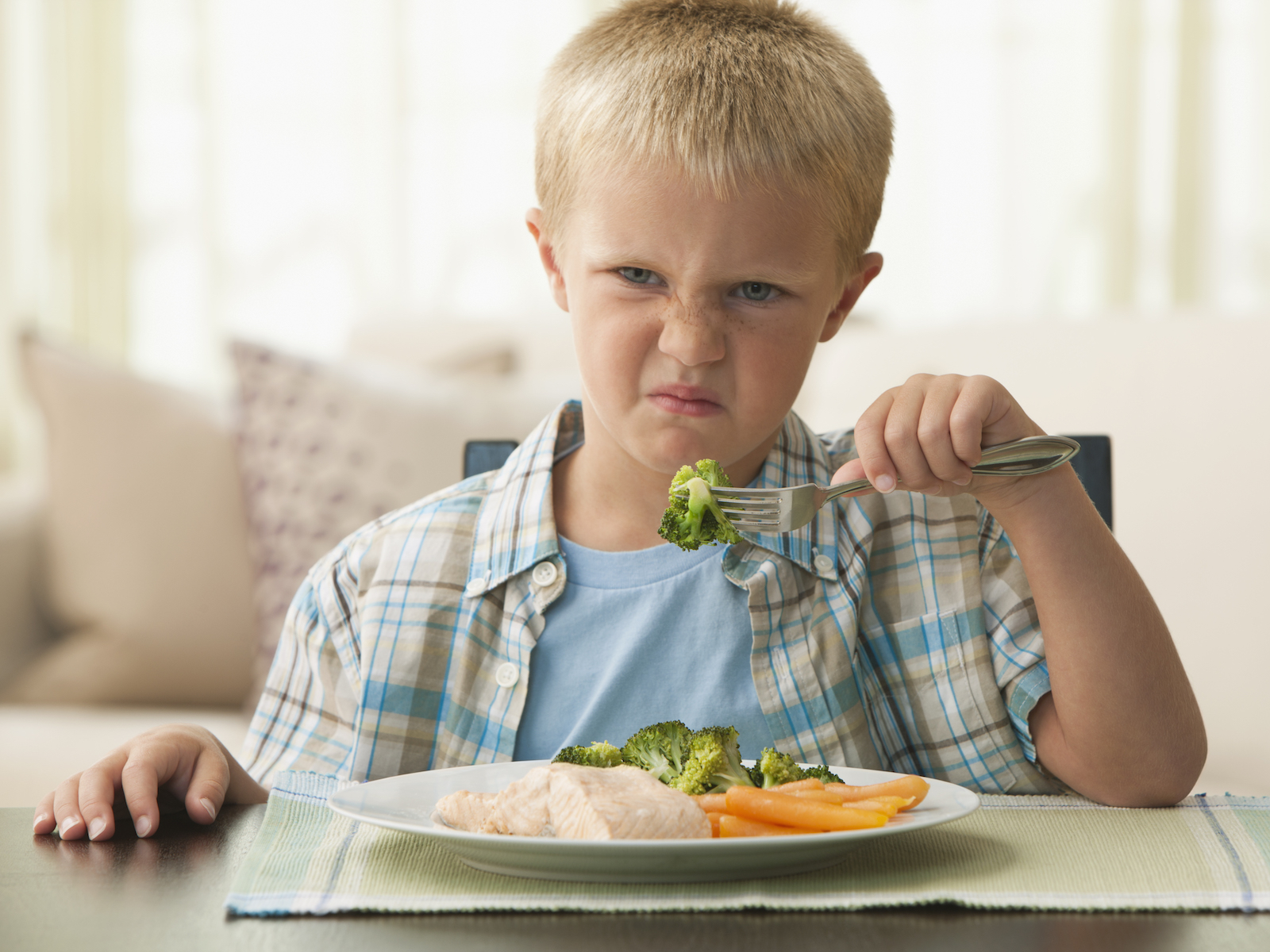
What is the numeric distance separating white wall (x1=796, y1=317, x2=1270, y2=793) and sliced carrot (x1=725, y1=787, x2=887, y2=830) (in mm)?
1059

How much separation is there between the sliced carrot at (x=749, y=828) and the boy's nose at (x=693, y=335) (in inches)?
16.0

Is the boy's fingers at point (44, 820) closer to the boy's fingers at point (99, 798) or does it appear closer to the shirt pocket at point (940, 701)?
the boy's fingers at point (99, 798)

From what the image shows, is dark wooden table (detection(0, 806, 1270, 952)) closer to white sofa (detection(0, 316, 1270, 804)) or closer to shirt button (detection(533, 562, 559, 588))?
shirt button (detection(533, 562, 559, 588))

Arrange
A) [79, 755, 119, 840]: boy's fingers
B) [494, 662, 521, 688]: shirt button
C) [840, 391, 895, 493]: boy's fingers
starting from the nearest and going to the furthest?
[79, 755, 119, 840]: boy's fingers, [840, 391, 895, 493]: boy's fingers, [494, 662, 521, 688]: shirt button

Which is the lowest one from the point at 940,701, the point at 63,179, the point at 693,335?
the point at 940,701

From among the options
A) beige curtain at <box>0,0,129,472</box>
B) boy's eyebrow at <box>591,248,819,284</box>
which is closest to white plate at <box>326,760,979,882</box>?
boy's eyebrow at <box>591,248,819,284</box>

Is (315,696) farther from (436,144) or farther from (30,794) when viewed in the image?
(436,144)

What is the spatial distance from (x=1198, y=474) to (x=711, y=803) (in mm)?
1203

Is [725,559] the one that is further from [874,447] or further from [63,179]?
[63,179]

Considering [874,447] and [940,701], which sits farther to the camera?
[940,701]

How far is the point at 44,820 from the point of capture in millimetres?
764

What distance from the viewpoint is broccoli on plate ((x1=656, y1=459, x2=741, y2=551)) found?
2.88ft

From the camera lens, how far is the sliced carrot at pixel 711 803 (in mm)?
683

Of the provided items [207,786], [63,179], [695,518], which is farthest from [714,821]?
[63,179]
